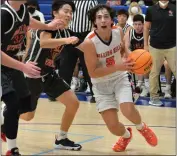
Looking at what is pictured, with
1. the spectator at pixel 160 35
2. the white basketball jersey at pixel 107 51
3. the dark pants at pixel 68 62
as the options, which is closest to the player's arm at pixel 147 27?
the spectator at pixel 160 35

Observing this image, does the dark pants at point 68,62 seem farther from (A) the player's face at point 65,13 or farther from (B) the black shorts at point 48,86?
(A) the player's face at point 65,13

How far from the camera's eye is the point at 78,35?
8.59m

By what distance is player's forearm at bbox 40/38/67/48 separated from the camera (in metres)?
4.92

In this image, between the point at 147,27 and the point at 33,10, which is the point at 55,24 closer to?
the point at 147,27

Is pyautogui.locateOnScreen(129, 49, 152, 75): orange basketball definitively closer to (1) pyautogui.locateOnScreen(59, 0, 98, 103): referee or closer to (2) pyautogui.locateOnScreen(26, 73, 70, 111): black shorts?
(2) pyautogui.locateOnScreen(26, 73, 70, 111): black shorts

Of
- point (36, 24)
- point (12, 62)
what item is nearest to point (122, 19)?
point (36, 24)

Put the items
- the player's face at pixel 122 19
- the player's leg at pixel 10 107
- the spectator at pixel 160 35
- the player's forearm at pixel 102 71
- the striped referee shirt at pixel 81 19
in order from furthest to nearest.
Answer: the player's face at pixel 122 19
the striped referee shirt at pixel 81 19
the spectator at pixel 160 35
the player's forearm at pixel 102 71
the player's leg at pixel 10 107

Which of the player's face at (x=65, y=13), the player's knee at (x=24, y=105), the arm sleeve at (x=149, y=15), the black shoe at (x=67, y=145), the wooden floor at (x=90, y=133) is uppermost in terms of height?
the player's face at (x=65, y=13)

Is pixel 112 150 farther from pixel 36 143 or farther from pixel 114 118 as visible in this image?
pixel 36 143

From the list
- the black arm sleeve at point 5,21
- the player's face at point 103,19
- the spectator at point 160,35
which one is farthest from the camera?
the spectator at point 160,35

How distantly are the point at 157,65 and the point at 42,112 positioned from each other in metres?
2.20

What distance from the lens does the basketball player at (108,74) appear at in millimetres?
5172

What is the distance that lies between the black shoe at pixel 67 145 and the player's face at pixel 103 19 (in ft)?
4.47

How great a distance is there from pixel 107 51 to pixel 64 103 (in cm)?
80
